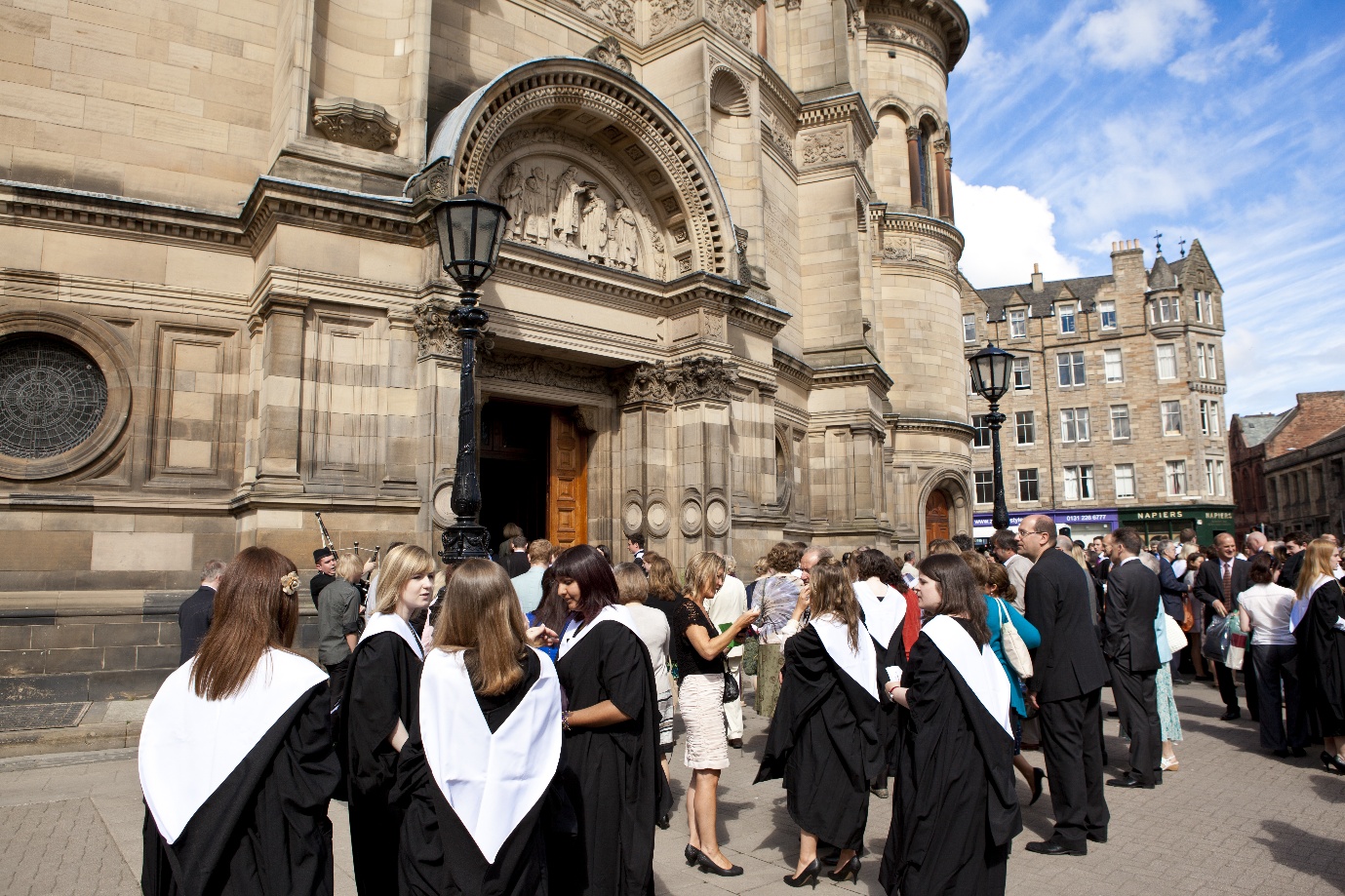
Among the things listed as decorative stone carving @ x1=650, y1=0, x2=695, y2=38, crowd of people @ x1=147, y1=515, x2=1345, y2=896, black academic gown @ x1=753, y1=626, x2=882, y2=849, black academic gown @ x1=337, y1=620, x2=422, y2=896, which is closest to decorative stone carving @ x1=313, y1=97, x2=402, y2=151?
crowd of people @ x1=147, y1=515, x2=1345, y2=896

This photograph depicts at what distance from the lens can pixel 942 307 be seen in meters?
29.3

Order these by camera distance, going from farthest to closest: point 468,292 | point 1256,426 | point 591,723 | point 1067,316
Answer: point 1256,426, point 1067,316, point 468,292, point 591,723

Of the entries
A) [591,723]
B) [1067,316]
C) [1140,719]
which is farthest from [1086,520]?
[591,723]

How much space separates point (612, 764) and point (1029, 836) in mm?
4069

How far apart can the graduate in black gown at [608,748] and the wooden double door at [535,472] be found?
12.3 meters

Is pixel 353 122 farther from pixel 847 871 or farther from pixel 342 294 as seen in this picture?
pixel 847 871

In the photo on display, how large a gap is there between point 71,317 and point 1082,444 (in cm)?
4930

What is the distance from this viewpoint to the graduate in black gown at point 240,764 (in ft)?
10.00

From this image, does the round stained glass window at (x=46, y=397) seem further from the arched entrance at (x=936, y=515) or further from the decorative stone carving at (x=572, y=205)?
the arched entrance at (x=936, y=515)

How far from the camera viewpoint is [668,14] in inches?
747

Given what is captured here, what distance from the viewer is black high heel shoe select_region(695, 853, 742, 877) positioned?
579cm

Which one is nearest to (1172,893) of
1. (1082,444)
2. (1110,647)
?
(1110,647)

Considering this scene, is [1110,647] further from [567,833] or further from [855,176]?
[855,176]

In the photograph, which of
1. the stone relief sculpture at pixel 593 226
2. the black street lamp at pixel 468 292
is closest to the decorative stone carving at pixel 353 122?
the stone relief sculpture at pixel 593 226
